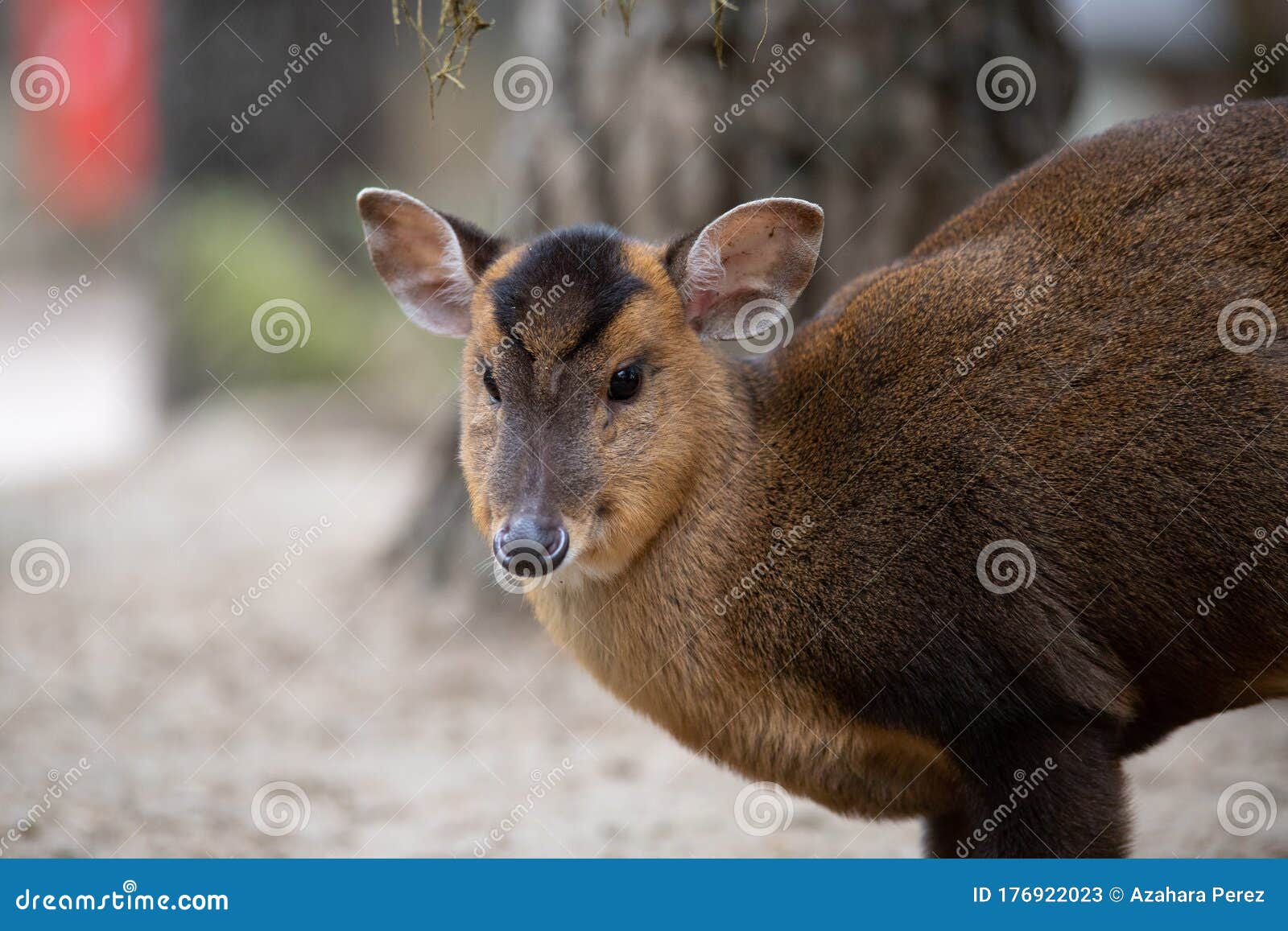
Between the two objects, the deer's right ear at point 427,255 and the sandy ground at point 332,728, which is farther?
the sandy ground at point 332,728

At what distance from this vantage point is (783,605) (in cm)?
456

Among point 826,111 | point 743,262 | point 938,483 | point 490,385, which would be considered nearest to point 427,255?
point 490,385

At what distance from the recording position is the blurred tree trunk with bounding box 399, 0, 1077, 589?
7.21m

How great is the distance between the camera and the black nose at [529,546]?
408 cm

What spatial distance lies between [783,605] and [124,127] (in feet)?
53.3

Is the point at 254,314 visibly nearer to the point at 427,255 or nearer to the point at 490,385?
the point at 427,255

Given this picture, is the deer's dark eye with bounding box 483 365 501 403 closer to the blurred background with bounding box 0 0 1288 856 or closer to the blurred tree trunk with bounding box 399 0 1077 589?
the blurred background with bounding box 0 0 1288 856

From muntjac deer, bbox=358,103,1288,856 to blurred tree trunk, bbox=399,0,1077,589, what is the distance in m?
2.46

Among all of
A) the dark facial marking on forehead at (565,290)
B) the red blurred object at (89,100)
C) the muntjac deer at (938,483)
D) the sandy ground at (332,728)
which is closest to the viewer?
the muntjac deer at (938,483)

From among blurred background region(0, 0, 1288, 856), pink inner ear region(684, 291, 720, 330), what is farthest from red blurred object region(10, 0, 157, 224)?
pink inner ear region(684, 291, 720, 330)

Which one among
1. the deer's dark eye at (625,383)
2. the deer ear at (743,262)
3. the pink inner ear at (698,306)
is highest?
the deer ear at (743,262)

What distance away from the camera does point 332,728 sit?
7508 millimetres

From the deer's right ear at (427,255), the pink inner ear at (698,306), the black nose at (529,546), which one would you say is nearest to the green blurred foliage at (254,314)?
the deer's right ear at (427,255)

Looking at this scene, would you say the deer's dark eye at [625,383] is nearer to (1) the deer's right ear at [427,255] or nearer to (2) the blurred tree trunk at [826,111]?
(1) the deer's right ear at [427,255]
